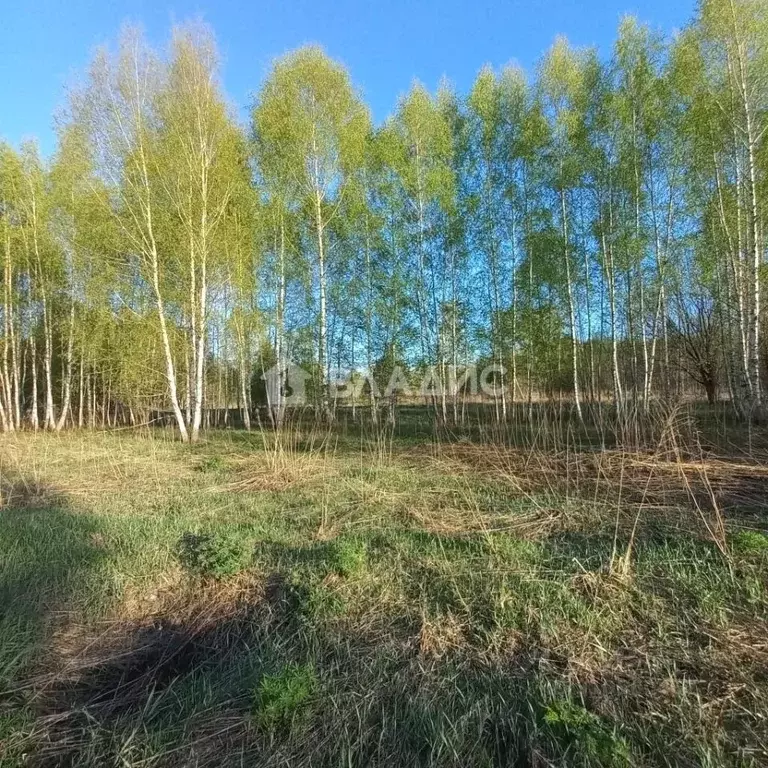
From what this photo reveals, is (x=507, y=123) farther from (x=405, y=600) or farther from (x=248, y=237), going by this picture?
(x=405, y=600)

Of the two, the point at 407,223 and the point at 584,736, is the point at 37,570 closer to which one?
the point at 584,736

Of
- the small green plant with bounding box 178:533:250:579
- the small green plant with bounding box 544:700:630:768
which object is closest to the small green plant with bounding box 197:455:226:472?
the small green plant with bounding box 178:533:250:579

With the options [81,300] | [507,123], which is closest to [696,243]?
[507,123]

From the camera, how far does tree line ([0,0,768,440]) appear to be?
10789mm

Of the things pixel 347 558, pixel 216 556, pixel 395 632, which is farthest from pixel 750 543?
pixel 216 556

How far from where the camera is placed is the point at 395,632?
244 cm

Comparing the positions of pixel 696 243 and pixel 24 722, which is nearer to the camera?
pixel 24 722

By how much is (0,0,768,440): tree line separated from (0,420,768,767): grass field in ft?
25.3

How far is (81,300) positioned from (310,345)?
8.51 meters

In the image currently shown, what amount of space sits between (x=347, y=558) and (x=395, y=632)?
28.3 inches

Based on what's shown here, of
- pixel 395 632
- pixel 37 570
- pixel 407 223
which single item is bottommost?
pixel 395 632

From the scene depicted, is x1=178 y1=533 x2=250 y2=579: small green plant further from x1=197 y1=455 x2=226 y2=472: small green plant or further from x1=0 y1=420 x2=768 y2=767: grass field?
x1=197 y1=455 x2=226 y2=472: small green plant

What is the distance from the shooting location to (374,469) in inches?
250

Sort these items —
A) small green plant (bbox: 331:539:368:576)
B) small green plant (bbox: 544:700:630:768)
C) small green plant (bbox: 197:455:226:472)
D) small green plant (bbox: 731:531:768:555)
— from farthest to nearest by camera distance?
small green plant (bbox: 197:455:226:472), small green plant (bbox: 331:539:368:576), small green plant (bbox: 731:531:768:555), small green plant (bbox: 544:700:630:768)
